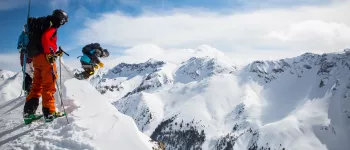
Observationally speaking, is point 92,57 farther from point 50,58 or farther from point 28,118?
point 28,118

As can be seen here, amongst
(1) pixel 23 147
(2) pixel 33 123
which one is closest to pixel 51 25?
(2) pixel 33 123

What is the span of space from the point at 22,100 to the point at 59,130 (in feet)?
17.5

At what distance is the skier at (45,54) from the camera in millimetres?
9148

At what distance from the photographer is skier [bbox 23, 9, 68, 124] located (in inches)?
360

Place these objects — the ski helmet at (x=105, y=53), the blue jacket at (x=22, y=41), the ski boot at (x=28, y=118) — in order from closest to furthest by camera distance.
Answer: the ski boot at (x=28, y=118) < the blue jacket at (x=22, y=41) < the ski helmet at (x=105, y=53)

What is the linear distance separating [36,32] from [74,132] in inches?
144

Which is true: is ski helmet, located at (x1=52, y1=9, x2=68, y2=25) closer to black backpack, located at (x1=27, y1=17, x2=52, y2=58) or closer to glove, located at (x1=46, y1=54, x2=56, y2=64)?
black backpack, located at (x1=27, y1=17, x2=52, y2=58)

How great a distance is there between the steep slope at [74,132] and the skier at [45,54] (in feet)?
1.50

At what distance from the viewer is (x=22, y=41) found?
10.8m

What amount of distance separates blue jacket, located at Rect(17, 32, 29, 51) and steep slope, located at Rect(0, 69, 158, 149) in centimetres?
259

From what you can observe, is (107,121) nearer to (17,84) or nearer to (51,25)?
(51,25)

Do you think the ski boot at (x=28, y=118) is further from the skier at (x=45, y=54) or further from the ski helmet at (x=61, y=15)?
the ski helmet at (x=61, y=15)

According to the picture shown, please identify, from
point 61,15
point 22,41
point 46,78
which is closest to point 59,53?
point 46,78

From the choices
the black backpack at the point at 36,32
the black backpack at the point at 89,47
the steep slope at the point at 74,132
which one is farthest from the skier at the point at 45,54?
the black backpack at the point at 89,47
